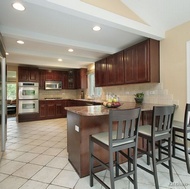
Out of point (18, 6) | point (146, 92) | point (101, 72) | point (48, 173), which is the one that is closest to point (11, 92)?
point (101, 72)

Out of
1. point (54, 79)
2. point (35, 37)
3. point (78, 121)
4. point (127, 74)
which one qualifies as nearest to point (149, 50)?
point (127, 74)

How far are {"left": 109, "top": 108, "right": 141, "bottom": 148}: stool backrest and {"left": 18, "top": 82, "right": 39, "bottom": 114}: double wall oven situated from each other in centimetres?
537

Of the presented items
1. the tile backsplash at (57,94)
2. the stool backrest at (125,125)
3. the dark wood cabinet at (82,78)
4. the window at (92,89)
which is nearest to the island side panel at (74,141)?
the stool backrest at (125,125)

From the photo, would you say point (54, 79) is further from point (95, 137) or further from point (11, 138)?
point (95, 137)

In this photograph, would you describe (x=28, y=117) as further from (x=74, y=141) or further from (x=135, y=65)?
(x=135, y=65)

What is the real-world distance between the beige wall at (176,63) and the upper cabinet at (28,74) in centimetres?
518

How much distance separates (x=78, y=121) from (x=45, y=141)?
1.93 meters

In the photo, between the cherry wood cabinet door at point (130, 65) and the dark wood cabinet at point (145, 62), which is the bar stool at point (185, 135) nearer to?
the dark wood cabinet at point (145, 62)

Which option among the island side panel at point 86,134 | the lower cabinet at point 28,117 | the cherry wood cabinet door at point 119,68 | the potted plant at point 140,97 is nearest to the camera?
the island side panel at point 86,134

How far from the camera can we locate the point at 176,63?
278 cm

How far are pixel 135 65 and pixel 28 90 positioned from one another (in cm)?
471

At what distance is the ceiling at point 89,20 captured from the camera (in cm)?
201

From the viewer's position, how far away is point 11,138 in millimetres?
3777

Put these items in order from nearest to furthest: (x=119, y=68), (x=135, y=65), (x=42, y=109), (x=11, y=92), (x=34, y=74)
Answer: (x=135, y=65), (x=119, y=68), (x=34, y=74), (x=42, y=109), (x=11, y=92)
